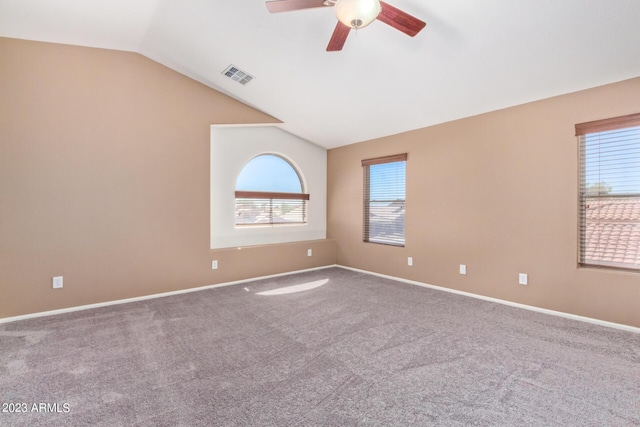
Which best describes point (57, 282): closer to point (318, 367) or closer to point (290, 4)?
point (318, 367)

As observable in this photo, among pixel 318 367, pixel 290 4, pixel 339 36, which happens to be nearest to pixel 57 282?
pixel 318 367

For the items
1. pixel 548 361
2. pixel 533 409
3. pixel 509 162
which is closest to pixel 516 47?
pixel 509 162

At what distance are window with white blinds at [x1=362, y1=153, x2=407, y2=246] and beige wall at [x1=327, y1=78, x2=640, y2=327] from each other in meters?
0.17

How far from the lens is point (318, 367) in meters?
2.19

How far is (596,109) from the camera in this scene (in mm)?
2928

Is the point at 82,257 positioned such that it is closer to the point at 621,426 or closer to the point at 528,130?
the point at 621,426

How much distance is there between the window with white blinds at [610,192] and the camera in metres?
2.81

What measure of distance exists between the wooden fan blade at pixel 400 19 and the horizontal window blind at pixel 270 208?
11.0 ft

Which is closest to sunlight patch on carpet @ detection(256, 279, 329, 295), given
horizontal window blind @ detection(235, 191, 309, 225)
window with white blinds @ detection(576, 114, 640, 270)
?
horizontal window blind @ detection(235, 191, 309, 225)

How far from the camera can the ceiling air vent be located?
3.67m

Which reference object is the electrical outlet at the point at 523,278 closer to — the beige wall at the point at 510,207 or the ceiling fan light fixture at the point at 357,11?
the beige wall at the point at 510,207

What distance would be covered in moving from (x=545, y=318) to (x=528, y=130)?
203 centimetres

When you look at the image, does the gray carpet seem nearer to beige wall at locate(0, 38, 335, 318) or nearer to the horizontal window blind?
beige wall at locate(0, 38, 335, 318)

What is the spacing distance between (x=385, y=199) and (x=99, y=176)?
3.97m
